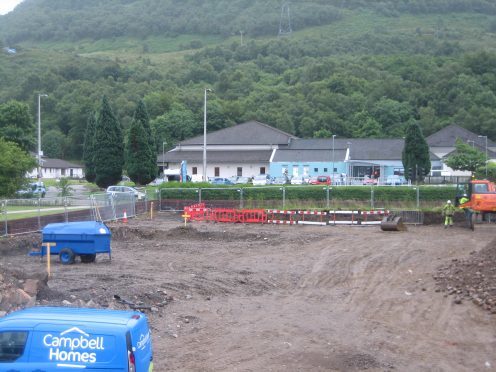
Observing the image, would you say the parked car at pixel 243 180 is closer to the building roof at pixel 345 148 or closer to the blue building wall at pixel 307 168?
the blue building wall at pixel 307 168

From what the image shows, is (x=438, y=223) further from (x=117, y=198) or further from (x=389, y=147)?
(x=389, y=147)

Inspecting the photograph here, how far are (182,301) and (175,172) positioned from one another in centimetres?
5636

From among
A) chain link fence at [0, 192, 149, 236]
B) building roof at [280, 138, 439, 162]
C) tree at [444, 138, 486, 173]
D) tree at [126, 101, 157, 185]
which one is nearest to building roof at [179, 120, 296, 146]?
building roof at [280, 138, 439, 162]

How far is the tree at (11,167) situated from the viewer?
31.8 m

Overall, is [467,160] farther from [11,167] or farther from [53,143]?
[53,143]

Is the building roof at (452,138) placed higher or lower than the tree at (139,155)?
higher

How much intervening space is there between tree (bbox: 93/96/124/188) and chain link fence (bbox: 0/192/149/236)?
15.9 m

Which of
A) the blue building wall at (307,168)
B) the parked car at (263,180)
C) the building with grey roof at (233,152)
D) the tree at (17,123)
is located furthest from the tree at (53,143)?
the parked car at (263,180)

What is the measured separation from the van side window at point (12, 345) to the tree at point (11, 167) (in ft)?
75.6

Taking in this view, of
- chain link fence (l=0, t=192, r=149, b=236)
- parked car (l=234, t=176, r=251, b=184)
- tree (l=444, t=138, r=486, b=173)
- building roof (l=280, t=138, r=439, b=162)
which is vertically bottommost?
chain link fence (l=0, t=192, r=149, b=236)

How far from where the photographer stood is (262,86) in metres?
148

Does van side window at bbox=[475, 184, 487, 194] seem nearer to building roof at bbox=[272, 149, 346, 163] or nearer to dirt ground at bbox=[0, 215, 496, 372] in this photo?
dirt ground at bbox=[0, 215, 496, 372]

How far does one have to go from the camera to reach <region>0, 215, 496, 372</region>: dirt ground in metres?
13.7

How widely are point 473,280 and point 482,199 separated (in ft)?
57.8
